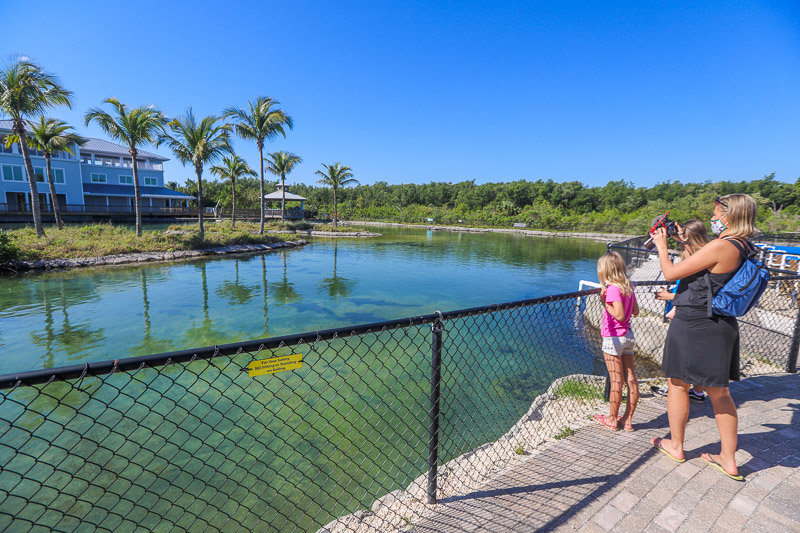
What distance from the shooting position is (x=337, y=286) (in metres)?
12.1

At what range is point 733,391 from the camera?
11.9ft

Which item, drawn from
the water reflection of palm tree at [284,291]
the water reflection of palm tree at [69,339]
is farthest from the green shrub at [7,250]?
the water reflection of palm tree at [284,291]

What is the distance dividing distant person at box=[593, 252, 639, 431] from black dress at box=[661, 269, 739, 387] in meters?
0.48

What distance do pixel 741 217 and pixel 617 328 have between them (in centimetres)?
112

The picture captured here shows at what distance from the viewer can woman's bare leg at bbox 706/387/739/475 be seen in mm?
2250

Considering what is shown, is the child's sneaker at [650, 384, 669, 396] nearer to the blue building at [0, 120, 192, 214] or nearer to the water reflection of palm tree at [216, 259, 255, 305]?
the water reflection of palm tree at [216, 259, 255, 305]

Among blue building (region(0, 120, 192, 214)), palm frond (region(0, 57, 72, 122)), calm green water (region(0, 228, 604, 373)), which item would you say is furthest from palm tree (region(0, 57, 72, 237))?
blue building (region(0, 120, 192, 214))

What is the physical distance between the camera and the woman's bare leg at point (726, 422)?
2.25 meters

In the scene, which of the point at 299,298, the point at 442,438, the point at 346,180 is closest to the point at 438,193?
the point at 346,180

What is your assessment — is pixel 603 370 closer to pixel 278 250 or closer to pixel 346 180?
pixel 278 250

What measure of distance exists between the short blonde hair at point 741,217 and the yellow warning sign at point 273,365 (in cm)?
266

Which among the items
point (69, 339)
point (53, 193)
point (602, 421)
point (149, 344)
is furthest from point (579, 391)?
point (53, 193)

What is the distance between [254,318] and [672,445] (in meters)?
7.93

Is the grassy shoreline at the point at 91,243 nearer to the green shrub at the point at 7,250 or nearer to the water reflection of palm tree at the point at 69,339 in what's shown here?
the green shrub at the point at 7,250
